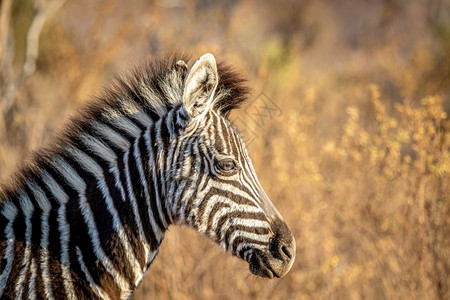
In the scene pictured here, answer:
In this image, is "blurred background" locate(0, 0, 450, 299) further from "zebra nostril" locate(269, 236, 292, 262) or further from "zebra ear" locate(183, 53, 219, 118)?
"zebra ear" locate(183, 53, 219, 118)

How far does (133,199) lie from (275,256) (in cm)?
94

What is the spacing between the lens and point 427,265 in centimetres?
490

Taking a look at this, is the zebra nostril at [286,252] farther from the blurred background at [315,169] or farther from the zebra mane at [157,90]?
the zebra mane at [157,90]

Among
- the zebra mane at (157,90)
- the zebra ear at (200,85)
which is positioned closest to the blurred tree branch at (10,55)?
the zebra mane at (157,90)

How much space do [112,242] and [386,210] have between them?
418 cm

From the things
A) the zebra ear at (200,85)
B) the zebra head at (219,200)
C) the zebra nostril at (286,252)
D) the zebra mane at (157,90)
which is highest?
the zebra mane at (157,90)

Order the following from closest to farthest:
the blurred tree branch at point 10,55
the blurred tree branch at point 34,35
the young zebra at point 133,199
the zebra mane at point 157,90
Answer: the young zebra at point 133,199 < the zebra mane at point 157,90 < the blurred tree branch at point 10,55 < the blurred tree branch at point 34,35

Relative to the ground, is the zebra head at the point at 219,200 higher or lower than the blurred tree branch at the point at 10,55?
lower

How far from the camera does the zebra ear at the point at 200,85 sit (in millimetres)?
2986

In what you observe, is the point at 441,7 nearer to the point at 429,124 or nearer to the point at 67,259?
the point at 429,124

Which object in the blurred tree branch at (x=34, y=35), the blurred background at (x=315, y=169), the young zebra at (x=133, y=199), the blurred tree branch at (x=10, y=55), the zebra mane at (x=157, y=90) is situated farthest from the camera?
the blurred tree branch at (x=34, y=35)

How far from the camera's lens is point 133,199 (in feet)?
10.1

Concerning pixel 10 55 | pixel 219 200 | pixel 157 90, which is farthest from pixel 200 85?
pixel 10 55

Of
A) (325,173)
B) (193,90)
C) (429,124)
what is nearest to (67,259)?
(193,90)
